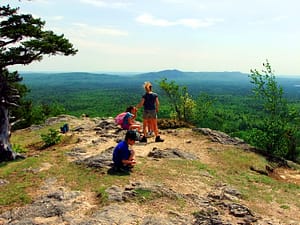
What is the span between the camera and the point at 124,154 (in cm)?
1290

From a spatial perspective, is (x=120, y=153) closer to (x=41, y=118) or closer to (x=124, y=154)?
(x=124, y=154)

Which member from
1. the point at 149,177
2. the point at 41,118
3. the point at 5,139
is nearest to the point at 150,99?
the point at 149,177

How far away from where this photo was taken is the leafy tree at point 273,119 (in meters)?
22.3

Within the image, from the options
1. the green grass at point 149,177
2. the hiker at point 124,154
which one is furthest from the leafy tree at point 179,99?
the hiker at point 124,154

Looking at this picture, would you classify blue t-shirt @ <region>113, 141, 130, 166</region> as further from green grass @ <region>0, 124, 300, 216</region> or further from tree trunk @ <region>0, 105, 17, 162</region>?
tree trunk @ <region>0, 105, 17, 162</region>

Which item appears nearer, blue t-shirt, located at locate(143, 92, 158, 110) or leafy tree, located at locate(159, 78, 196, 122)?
blue t-shirt, located at locate(143, 92, 158, 110)

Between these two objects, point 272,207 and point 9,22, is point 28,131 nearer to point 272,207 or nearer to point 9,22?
point 9,22

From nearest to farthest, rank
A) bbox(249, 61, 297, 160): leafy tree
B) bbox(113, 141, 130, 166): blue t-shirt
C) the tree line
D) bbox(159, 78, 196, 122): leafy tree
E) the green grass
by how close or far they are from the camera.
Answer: the green grass → bbox(113, 141, 130, 166): blue t-shirt → the tree line → bbox(249, 61, 297, 160): leafy tree → bbox(159, 78, 196, 122): leafy tree

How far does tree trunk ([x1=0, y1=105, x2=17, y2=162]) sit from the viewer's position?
16.1m

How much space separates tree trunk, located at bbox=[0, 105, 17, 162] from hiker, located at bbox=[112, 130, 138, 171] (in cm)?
640

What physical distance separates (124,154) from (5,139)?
24.0 ft

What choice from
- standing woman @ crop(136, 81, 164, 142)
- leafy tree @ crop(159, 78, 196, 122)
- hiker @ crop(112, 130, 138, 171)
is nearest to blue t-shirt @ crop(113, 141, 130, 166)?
hiker @ crop(112, 130, 138, 171)

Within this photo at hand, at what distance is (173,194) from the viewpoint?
37.5ft

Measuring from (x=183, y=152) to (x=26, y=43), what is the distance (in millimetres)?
9607
